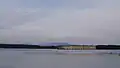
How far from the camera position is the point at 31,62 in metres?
1.32

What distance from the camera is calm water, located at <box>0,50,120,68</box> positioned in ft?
4.17

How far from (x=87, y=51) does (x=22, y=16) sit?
0.65 m

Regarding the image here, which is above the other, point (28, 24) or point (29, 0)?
point (29, 0)

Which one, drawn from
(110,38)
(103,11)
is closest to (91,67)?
(110,38)

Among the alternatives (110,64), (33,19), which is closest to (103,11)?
(110,64)

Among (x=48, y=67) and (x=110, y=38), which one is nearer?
(x=110, y=38)

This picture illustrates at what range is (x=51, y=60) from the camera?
1.30 meters

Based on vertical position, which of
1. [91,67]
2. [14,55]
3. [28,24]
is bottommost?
[91,67]

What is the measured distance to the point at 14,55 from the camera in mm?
1263

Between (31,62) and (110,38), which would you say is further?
(31,62)

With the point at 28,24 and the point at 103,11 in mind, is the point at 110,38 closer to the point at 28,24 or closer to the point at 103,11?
the point at 103,11

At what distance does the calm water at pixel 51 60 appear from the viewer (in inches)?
50.0

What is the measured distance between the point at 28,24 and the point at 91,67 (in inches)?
27.4

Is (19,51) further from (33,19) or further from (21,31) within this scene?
(33,19)
